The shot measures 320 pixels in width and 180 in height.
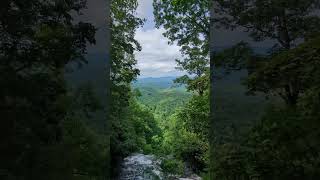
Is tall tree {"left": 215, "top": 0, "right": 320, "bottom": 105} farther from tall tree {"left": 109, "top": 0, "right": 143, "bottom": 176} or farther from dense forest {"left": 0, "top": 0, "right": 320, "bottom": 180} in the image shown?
tall tree {"left": 109, "top": 0, "right": 143, "bottom": 176}

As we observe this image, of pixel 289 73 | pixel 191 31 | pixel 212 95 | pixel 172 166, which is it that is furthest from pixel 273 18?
pixel 172 166

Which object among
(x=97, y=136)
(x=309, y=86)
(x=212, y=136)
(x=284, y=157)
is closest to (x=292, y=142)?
(x=284, y=157)

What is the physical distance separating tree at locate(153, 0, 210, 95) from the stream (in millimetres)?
1233

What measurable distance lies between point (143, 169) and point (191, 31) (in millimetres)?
2043

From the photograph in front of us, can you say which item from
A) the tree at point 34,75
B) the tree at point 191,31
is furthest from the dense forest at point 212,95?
the tree at point 191,31

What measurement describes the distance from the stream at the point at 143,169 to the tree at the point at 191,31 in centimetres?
123

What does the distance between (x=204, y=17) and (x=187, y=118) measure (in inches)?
61.7

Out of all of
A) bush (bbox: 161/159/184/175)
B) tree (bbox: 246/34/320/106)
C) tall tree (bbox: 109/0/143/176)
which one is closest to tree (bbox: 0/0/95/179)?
tree (bbox: 246/34/320/106)

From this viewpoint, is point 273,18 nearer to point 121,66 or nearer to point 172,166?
point 121,66

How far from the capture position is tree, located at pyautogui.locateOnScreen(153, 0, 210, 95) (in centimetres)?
604

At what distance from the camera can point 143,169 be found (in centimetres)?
578

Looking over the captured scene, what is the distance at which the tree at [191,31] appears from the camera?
6039mm

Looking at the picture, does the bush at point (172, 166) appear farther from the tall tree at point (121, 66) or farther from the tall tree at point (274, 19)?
the tall tree at point (274, 19)

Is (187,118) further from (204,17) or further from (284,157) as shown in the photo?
(284,157)
